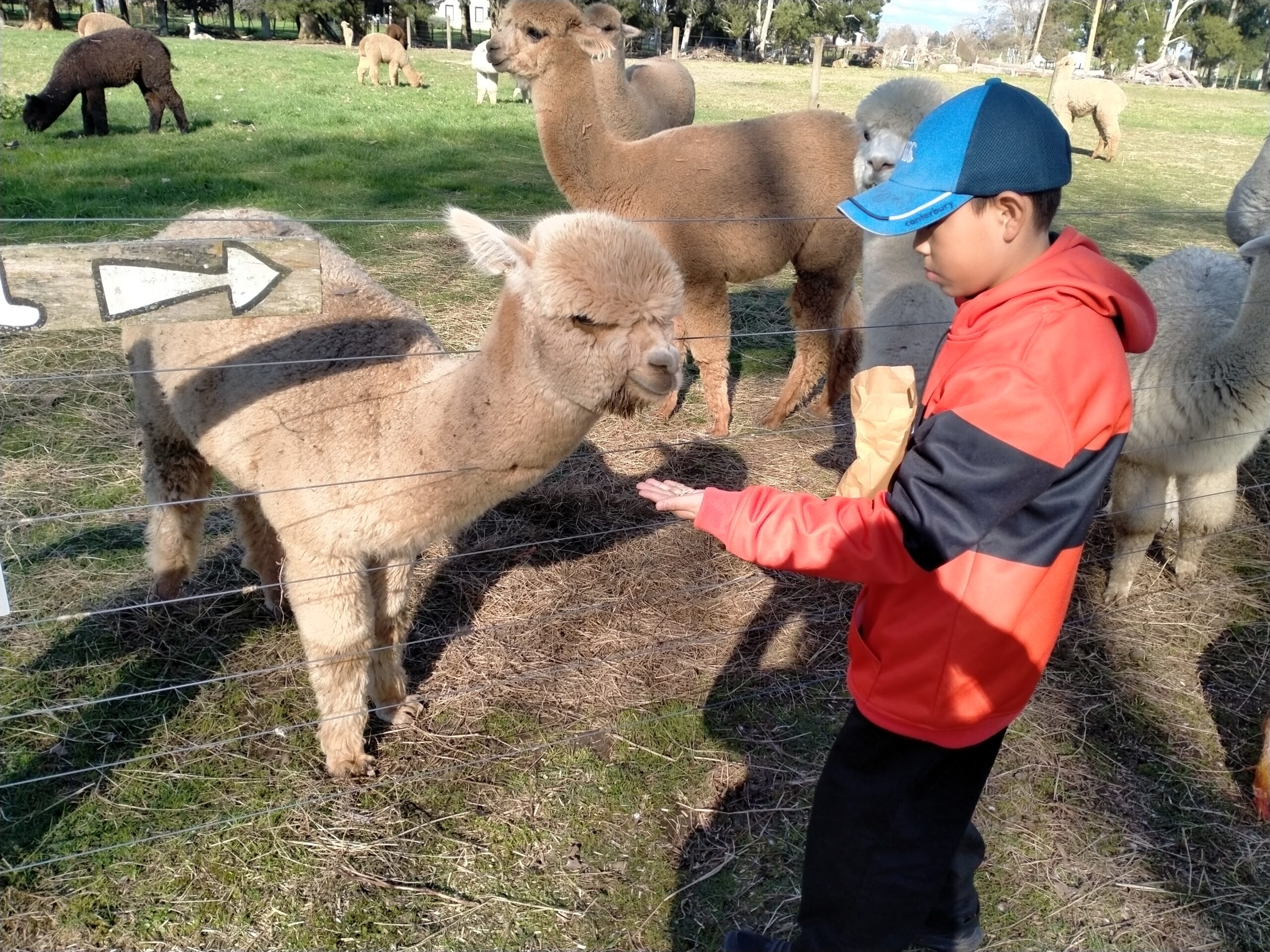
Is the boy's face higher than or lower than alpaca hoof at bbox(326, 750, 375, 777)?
higher

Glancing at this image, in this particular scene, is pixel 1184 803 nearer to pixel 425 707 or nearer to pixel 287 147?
pixel 425 707

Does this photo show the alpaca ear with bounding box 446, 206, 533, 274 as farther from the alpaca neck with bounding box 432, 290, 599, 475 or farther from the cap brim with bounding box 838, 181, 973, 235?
the cap brim with bounding box 838, 181, 973, 235

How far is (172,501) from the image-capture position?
3.44 meters

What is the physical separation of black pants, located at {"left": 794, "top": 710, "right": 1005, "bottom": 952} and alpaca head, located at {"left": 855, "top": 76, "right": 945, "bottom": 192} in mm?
3282

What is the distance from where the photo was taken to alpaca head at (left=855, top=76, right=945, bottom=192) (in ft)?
14.4

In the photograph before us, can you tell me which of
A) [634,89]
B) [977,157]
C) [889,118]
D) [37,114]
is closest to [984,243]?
[977,157]

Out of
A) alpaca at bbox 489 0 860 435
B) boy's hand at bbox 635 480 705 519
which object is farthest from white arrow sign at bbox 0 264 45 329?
alpaca at bbox 489 0 860 435

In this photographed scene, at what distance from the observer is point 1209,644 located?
3.84m

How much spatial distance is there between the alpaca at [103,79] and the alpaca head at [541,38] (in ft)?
35.3

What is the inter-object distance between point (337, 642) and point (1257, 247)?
3.86 m

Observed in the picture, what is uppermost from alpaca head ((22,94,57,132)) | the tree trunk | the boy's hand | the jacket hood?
the tree trunk

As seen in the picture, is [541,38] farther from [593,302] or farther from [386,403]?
[593,302]

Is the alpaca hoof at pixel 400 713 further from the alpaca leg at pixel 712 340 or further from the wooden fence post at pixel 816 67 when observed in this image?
the wooden fence post at pixel 816 67

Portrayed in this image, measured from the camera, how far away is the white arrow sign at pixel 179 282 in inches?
70.7
